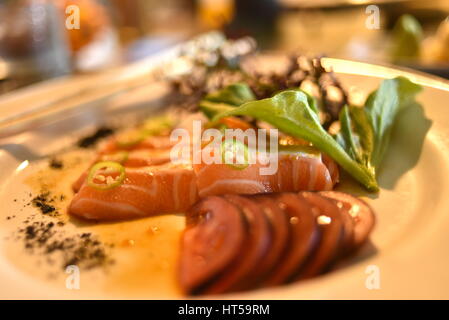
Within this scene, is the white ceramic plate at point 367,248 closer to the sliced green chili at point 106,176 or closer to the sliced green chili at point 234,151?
the sliced green chili at point 106,176

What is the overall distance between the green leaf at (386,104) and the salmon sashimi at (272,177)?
0.46 meters

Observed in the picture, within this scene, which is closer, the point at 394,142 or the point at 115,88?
the point at 394,142

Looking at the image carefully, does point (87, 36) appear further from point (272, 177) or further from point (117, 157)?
point (272, 177)

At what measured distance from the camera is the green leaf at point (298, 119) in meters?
2.10

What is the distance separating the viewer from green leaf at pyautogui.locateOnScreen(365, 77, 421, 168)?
2445 mm

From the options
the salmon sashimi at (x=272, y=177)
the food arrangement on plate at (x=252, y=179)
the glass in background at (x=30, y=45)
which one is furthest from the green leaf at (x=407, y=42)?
the glass in background at (x=30, y=45)

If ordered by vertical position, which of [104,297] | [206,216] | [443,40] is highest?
[443,40]

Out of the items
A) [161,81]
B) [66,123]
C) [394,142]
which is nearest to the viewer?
[394,142]

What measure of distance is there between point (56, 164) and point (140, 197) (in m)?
0.81

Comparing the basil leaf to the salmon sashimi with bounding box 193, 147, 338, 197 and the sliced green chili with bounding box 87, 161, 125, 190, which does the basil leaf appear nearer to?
the salmon sashimi with bounding box 193, 147, 338, 197

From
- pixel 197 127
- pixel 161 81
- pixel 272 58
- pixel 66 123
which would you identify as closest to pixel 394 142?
pixel 197 127
